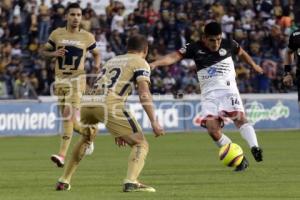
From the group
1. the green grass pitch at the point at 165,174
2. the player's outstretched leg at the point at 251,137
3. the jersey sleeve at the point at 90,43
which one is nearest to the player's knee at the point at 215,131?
the player's outstretched leg at the point at 251,137

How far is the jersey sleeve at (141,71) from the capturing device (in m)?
12.2

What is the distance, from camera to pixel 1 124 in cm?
2883

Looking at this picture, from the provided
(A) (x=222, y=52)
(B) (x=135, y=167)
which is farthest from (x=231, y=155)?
(B) (x=135, y=167)

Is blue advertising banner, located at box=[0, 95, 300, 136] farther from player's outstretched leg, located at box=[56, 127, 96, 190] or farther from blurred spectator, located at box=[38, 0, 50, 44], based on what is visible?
player's outstretched leg, located at box=[56, 127, 96, 190]

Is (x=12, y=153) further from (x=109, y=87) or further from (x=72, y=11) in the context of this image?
(x=109, y=87)

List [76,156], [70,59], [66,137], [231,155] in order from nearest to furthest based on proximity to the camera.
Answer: [76,156] → [231,155] → [66,137] → [70,59]

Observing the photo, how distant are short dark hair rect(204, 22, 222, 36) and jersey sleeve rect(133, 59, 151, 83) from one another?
3.39 meters

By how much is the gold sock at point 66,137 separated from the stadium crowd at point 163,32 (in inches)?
536

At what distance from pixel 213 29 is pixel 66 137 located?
3.50 meters

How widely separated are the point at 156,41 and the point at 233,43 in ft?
62.7

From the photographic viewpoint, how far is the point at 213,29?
15602 mm

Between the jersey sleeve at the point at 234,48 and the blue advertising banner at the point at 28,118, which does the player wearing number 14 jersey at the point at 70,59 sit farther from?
the blue advertising banner at the point at 28,118

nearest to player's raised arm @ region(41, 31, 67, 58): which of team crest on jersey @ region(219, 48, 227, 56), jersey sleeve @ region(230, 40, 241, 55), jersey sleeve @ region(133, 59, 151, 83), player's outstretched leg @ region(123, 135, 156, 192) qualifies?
team crest on jersey @ region(219, 48, 227, 56)

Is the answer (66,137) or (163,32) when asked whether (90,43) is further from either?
(163,32)
